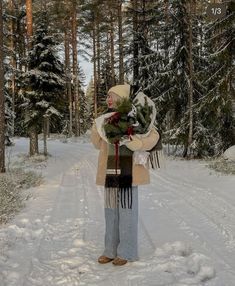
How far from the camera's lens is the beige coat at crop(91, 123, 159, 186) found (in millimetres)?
5520

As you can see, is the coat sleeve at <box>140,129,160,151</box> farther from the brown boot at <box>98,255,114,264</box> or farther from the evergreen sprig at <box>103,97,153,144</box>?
the brown boot at <box>98,255,114,264</box>

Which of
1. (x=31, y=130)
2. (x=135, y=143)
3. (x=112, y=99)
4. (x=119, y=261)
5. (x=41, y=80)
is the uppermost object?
(x=41, y=80)

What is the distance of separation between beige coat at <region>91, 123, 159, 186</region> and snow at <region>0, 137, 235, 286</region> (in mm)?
1039

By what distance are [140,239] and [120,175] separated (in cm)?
144

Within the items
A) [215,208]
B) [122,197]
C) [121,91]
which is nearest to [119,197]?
[122,197]

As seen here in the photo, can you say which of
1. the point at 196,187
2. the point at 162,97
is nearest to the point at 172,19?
the point at 162,97

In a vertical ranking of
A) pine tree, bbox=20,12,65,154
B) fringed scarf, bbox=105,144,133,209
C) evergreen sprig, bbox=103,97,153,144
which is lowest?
fringed scarf, bbox=105,144,133,209

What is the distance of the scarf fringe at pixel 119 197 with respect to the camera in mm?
5609

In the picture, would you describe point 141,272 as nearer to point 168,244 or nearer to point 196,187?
point 168,244

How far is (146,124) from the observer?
5.54 meters

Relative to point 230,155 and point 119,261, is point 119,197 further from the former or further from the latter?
point 230,155

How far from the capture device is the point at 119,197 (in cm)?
562

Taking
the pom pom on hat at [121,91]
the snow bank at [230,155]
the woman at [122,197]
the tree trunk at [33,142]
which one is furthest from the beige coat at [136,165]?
the tree trunk at [33,142]

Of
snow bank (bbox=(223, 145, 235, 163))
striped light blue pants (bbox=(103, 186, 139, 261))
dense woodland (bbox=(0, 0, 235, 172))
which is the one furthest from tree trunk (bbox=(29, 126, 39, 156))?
striped light blue pants (bbox=(103, 186, 139, 261))
